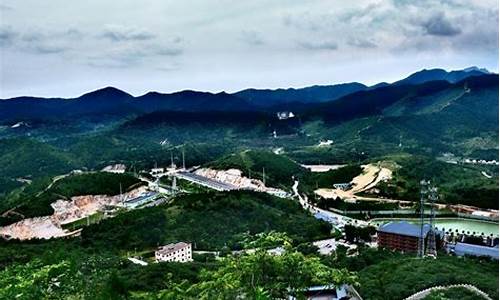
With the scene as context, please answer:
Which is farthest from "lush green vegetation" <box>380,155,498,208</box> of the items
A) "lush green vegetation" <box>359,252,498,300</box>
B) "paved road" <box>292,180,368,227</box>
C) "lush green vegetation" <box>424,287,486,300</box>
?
"lush green vegetation" <box>424,287,486,300</box>

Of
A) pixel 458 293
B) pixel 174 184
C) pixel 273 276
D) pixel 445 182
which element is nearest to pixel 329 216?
pixel 445 182

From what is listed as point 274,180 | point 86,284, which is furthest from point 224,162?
point 86,284

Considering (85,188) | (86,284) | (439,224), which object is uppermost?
(86,284)

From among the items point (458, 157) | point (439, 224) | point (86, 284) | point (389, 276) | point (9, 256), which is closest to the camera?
point (86, 284)

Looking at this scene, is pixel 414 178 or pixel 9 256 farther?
pixel 414 178

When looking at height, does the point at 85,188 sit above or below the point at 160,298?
below

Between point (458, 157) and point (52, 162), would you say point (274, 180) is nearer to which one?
point (458, 157)

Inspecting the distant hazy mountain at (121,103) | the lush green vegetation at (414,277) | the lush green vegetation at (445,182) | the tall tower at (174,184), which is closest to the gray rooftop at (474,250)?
the lush green vegetation at (414,277)
